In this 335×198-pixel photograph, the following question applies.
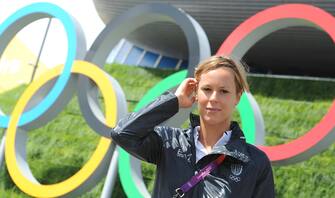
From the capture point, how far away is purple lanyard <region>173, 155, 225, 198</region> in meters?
2.15

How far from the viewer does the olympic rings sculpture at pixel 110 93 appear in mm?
7207

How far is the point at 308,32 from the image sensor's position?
1495 centimetres

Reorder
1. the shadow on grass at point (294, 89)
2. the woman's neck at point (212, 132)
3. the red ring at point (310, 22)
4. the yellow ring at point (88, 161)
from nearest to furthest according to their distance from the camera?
the woman's neck at point (212, 132)
the red ring at point (310, 22)
the yellow ring at point (88, 161)
the shadow on grass at point (294, 89)

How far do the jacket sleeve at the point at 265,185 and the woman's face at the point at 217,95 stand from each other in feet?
0.88

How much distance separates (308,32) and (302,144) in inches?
350

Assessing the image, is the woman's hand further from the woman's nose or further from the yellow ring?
the yellow ring

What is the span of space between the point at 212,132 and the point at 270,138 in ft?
24.3

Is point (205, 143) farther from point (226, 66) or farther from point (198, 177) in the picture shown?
point (226, 66)

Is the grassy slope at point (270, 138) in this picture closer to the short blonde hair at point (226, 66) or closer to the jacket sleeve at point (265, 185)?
the jacket sleeve at point (265, 185)

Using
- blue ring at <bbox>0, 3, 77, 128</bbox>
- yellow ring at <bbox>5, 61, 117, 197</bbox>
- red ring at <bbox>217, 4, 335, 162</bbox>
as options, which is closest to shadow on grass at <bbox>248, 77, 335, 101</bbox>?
red ring at <bbox>217, 4, 335, 162</bbox>

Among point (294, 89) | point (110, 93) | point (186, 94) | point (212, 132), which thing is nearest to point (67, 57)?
point (110, 93)

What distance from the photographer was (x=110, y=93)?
8.45m

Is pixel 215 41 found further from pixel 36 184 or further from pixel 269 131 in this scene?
pixel 36 184

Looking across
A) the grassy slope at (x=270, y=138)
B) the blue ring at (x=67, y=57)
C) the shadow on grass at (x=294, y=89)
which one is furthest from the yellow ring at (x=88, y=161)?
the shadow on grass at (x=294, y=89)
